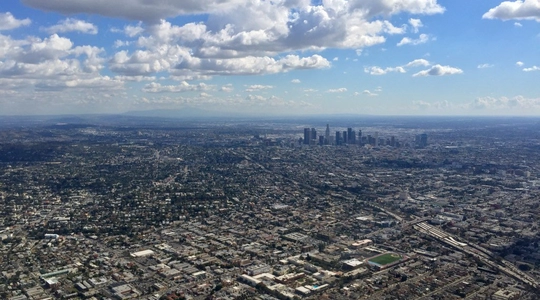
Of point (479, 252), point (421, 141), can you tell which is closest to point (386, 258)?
point (479, 252)

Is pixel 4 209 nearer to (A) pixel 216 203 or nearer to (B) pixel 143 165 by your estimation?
(A) pixel 216 203

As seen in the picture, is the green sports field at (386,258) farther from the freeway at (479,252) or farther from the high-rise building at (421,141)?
the high-rise building at (421,141)

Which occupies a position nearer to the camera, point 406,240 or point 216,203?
point 406,240

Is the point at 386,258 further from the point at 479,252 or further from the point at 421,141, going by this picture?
the point at 421,141

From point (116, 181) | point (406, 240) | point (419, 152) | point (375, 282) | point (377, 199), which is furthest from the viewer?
point (419, 152)

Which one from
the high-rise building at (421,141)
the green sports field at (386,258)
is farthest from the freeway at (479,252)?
the high-rise building at (421,141)

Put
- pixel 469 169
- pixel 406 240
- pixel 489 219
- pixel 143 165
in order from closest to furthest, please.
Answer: pixel 406 240
pixel 489 219
pixel 469 169
pixel 143 165

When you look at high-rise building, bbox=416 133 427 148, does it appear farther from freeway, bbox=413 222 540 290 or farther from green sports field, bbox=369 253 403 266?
green sports field, bbox=369 253 403 266

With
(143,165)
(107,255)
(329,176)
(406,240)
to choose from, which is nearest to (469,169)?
(329,176)

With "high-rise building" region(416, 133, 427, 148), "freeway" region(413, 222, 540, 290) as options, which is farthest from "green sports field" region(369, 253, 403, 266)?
"high-rise building" region(416, 133, 427, 148)
